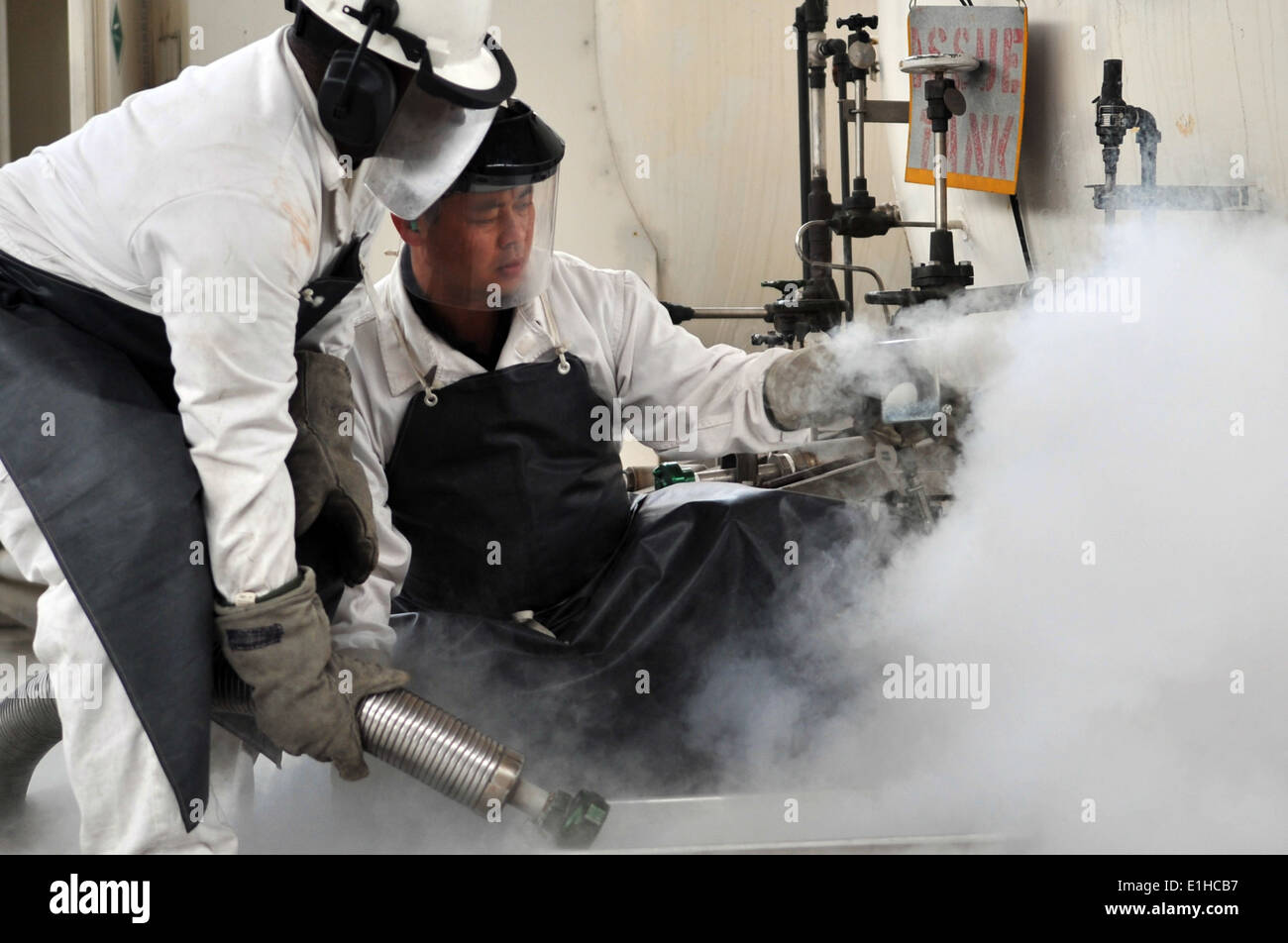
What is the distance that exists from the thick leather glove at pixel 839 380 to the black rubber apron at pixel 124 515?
917mm

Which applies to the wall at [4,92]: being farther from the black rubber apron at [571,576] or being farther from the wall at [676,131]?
the black rubber apron at [571,576]

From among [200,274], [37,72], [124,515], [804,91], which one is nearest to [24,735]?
[124,515]

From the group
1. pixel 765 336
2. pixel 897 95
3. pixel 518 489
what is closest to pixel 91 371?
pixel 518 489

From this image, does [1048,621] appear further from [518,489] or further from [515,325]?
[515,325]

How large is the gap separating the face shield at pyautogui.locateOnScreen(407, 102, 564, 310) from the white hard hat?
135 millimetres

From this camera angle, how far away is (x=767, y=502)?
70.8 inches

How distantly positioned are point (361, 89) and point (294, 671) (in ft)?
2.17

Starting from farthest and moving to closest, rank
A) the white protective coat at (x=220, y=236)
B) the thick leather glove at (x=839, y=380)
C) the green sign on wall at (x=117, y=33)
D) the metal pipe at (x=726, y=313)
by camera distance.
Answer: the green sign on wall at (x=117, y=33) → the metal pipe at (x=726, y=313) → the thick leather glove at (x=839, y=380) → the white protective coat at (x=220, y=236)

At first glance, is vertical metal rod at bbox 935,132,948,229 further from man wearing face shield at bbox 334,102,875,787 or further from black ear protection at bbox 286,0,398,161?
black ear protection at bbox 286,0,398,161

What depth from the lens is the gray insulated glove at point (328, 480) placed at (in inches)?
59.9

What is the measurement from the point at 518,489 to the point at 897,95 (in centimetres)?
152

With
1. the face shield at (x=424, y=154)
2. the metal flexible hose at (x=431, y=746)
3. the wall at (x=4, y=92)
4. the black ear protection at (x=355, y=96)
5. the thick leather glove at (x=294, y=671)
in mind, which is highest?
the wall at (x=4, y=92)

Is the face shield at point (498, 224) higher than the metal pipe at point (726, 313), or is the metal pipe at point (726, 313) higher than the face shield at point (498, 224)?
the face shield at point (498, 224)

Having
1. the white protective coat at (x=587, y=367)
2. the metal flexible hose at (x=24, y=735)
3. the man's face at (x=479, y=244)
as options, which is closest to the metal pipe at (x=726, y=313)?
the white protective coat at (x=587, y=367)
